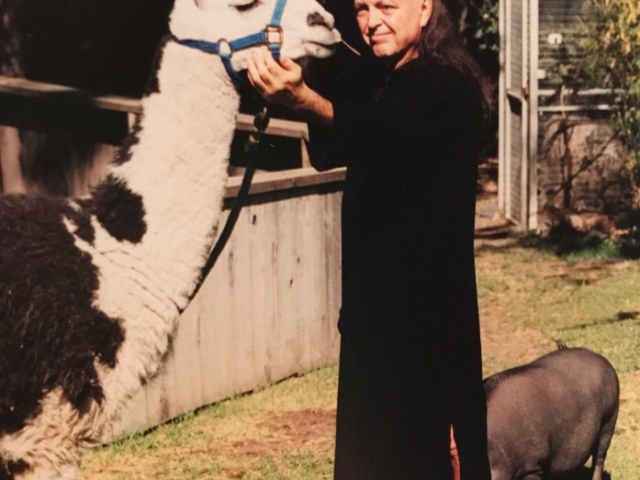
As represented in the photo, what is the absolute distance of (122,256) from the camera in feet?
10.8

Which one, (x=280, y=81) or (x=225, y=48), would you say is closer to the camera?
(x=280, y=81)

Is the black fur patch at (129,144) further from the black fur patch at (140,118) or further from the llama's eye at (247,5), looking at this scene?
the llama's eye at (247,5)

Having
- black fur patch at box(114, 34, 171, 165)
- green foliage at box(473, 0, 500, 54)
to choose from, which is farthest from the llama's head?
green foliage at box(473, 0, 500, 54)

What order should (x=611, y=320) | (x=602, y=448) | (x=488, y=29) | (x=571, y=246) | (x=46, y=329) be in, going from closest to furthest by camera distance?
(x=46, y=329) < (x=602, y=448) < (x=611, y=320) < (x=571, y=246) < (x=488, y=29)

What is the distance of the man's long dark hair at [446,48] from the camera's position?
2875 millimetres

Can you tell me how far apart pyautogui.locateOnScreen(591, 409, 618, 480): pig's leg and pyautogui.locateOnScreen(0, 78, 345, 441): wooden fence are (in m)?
2.40

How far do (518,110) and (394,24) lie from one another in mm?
9686

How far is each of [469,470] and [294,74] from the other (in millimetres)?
1345

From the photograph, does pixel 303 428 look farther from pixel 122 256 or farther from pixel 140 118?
pixel 140 118

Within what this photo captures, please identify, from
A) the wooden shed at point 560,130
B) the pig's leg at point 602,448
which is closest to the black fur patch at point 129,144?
the pig's leg at point 602,448

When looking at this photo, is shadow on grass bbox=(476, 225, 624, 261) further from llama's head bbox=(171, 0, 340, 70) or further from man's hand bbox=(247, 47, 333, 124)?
man's hand bbox=(247, 47, 333, 124)

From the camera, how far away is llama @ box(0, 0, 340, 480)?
10.4ft

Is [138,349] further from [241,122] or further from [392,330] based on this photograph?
[241,122]

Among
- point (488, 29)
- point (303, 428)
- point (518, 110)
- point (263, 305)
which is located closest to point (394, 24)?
point (303, 428)
